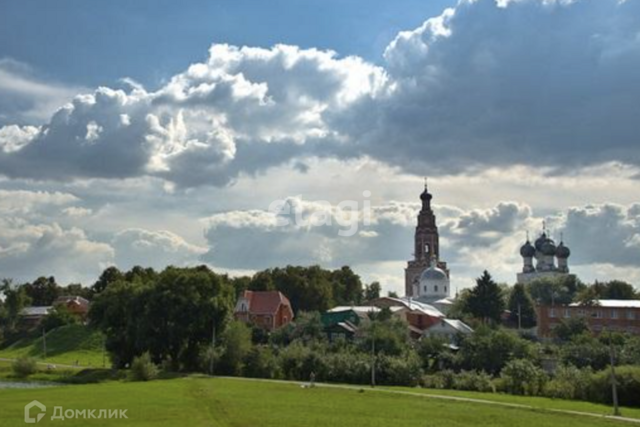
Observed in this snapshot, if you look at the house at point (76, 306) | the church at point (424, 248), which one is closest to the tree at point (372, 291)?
the church at point (424, 248)

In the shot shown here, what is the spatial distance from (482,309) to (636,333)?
60.6 feet

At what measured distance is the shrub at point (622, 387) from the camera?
46.8 metres

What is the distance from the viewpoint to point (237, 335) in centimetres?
6675

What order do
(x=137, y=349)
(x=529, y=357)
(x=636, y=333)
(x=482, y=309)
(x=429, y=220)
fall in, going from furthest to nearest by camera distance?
(x=429, y=220) → (x=482, y=309) → (x=636, y=333) → (x=137, y=349) → (x=529, y=357)

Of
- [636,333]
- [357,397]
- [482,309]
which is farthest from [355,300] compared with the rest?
[357,397]

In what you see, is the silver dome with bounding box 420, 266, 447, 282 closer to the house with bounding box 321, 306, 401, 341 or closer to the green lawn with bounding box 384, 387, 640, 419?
the house with bounding box 321, 306, 401, 341

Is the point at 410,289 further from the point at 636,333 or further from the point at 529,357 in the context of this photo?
the point at 529,357

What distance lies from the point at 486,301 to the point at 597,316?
13286mm

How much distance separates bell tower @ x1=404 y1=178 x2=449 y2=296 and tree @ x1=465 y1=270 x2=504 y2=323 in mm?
36144

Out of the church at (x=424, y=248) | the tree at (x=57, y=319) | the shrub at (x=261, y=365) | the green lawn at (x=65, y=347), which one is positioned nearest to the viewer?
the shrub at (x=261, y=365)

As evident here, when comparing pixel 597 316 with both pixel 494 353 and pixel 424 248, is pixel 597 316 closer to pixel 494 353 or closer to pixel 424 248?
pixel 494 353

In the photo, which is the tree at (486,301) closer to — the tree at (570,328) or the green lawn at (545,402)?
the tree at (570,328)

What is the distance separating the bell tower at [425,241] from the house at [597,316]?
4199cm

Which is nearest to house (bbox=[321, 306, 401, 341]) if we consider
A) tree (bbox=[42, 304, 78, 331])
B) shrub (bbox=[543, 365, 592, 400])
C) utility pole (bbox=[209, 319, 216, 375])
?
utility pole (bbox=[209, 319, 216, 375])
